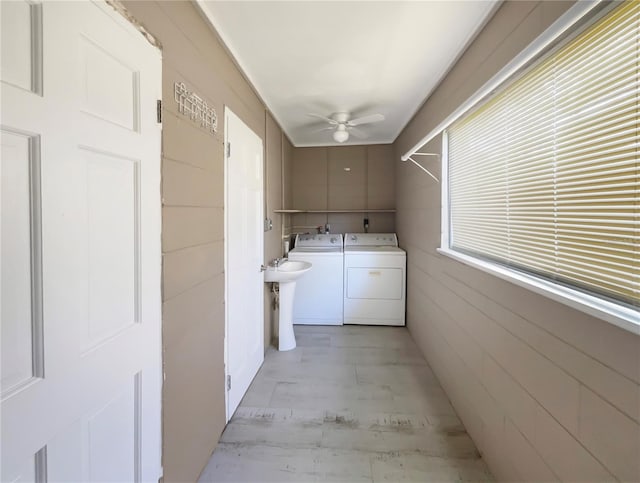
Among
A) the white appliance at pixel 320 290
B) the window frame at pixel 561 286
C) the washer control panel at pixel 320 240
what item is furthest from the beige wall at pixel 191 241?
the washer control panel at pixel 320 240

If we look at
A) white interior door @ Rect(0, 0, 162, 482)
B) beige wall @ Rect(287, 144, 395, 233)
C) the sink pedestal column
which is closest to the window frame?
white interior door @ Rect(0, 0, 162, 482)

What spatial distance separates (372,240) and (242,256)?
2.23m

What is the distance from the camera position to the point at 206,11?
4.73ft

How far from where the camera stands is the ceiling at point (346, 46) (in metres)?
1.46

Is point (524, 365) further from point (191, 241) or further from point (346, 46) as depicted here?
point (346, 46)

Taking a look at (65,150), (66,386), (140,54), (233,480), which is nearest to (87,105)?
(65,150)

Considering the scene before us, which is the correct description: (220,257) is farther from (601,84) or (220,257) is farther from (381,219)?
(381,219)

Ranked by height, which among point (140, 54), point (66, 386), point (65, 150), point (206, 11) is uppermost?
point (206, 11)

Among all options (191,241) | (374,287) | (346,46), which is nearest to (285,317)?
(374,287)

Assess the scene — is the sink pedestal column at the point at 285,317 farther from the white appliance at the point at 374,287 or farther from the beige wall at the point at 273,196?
the white appliance at the point at 374,287

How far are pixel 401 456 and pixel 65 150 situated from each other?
1.92 meters

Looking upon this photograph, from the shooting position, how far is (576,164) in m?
0.98

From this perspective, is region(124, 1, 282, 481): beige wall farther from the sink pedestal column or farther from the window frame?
the window frame

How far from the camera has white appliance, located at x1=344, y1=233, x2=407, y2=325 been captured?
11.1 ft
